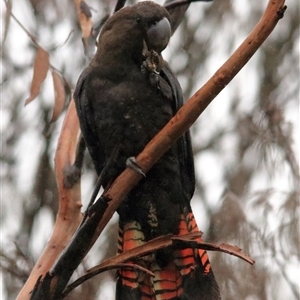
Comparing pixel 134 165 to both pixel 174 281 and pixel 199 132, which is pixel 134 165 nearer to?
pixel 174 281

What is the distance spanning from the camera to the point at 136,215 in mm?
1906

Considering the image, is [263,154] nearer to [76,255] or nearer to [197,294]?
[197,294]

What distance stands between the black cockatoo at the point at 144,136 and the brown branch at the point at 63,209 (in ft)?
0.30

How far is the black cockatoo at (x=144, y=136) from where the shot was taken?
1.79 metres

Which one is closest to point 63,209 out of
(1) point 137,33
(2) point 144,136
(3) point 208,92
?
(2) point 144,136

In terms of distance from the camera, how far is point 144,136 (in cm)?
179

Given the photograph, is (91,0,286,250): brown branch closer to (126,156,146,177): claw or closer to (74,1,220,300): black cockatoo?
(126,156,146,177): claw

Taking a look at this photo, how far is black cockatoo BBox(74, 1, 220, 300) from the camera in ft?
5.87

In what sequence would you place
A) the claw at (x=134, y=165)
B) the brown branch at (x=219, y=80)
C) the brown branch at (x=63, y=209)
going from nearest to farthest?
1. the brown branch at (x=219, y=80)
2. the claw at (x=134, y=165)
3. the brown branch at (x=63, y=209)

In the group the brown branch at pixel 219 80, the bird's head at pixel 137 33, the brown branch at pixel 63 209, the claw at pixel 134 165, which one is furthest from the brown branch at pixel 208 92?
the bird's head at pixel 137 33

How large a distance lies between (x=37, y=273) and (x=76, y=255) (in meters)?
0.38

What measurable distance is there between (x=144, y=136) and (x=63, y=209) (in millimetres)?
308

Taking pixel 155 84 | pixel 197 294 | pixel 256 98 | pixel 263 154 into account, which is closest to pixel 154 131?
pixel 155 84

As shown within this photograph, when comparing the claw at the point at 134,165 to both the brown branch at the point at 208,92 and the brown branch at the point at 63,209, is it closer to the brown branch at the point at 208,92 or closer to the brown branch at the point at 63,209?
the brown branch at the point at 208,92
